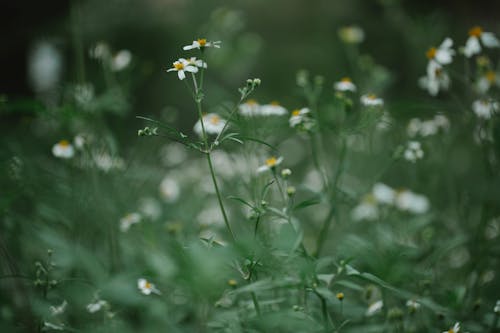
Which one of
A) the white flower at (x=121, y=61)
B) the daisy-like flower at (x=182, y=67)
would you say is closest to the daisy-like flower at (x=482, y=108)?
the daisy-like flower at (x=182, y=67)

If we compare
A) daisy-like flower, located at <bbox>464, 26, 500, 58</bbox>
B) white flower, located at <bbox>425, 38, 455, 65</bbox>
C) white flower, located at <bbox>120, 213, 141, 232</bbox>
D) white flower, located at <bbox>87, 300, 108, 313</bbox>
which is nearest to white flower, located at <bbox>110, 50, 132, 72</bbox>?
white flower, located at <bbox>120, 213, 141, 232</bbox>

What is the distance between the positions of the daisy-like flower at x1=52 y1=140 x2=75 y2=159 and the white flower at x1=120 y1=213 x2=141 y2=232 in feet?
1.13

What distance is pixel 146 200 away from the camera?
268 centimetres

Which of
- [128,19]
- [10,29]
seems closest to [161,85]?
[128,19]

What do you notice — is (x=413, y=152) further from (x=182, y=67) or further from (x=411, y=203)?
(x=182, y=67)

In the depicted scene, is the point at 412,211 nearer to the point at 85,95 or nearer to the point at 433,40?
the point at 433,40

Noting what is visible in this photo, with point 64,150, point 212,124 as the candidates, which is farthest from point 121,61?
point 212,124

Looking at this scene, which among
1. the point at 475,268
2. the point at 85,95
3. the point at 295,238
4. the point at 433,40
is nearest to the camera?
the point at 295,238

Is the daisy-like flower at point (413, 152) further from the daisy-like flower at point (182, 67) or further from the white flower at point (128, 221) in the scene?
the white flower at point (128, 221)

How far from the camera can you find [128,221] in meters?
1.95

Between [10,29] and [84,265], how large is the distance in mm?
2650

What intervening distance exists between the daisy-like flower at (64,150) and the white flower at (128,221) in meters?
0.35

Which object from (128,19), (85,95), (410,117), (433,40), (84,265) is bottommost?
(84,265)

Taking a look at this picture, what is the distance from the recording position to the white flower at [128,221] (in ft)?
6.32
